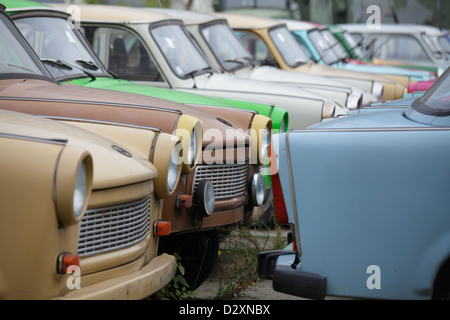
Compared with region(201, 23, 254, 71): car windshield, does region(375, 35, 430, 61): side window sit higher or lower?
lower

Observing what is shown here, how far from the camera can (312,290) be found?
131 inches

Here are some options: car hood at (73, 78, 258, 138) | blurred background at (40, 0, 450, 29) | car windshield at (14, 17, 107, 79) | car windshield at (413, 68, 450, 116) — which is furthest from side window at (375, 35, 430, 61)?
car windshield at (413, 68, 450, 116)

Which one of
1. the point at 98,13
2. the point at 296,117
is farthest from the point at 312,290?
the point at 98,13

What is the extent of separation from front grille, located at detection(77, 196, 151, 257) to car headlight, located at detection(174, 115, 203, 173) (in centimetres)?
57

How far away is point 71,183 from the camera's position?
288 cm

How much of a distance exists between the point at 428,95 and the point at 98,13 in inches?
161

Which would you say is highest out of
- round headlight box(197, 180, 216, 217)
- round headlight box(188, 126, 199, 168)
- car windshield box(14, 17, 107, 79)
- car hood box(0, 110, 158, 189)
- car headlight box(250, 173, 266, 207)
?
car windshield box(14, 17, 107, 79)

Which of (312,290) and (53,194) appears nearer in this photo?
(53,194)

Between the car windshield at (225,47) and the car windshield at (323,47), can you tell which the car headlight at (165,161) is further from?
the car windshield at (323,47)

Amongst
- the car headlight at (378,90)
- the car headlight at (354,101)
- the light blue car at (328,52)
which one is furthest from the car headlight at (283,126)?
the light blue car at (328,52)

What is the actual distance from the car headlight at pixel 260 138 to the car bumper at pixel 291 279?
1.64m

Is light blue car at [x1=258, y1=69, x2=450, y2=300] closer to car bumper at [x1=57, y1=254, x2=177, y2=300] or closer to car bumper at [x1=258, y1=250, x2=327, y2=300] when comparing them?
car bumper at [x1=258, y1=250, x2=327, y2=300]

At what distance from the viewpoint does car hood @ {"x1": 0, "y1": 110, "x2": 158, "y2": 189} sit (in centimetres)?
320

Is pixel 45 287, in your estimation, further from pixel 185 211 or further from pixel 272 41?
pixel 272 41
